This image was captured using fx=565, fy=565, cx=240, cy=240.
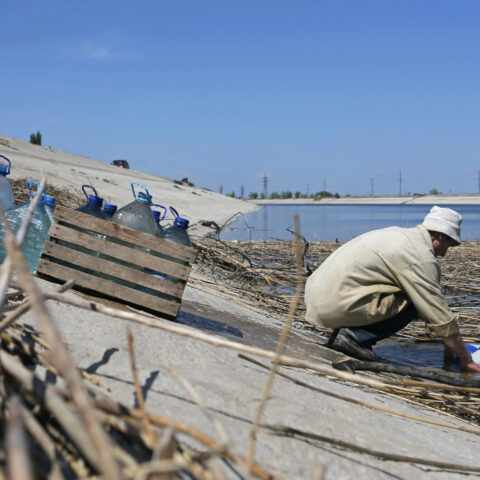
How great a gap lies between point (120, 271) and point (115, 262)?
83mm

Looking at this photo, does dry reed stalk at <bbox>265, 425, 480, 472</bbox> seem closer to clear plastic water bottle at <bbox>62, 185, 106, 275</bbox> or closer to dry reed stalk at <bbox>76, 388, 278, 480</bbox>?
dry reed stalk at <bbox>76, 388, 278, 480</bbox>

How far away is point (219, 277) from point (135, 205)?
153 inches

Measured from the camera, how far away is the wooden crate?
136 inches

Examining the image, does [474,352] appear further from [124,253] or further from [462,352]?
[124,253]

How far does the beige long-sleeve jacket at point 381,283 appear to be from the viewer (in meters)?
4.17

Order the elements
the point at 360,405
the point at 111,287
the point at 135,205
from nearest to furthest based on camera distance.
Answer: the point at 360,405 < the point at 111,287 < the point at 135,205

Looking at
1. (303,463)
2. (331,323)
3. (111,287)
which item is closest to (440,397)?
(331,323)

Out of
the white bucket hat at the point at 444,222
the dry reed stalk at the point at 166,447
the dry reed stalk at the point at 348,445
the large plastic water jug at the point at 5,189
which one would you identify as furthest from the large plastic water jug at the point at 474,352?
the dry reed stalk at the point at 166,447

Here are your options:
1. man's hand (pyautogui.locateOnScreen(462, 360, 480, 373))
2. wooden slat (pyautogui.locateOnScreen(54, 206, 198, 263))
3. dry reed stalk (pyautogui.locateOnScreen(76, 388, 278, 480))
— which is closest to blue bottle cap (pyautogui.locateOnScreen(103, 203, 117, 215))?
wooden slat (pyautogui.locateOnScreen(54, 206, 198, 263))

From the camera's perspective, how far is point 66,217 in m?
3.49

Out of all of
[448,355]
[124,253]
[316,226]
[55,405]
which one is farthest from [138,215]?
[316,226]

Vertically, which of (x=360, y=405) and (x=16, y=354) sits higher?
(x=16, y=354)

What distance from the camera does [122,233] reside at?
348cm

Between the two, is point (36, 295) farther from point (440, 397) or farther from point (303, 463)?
point (440, 397)
